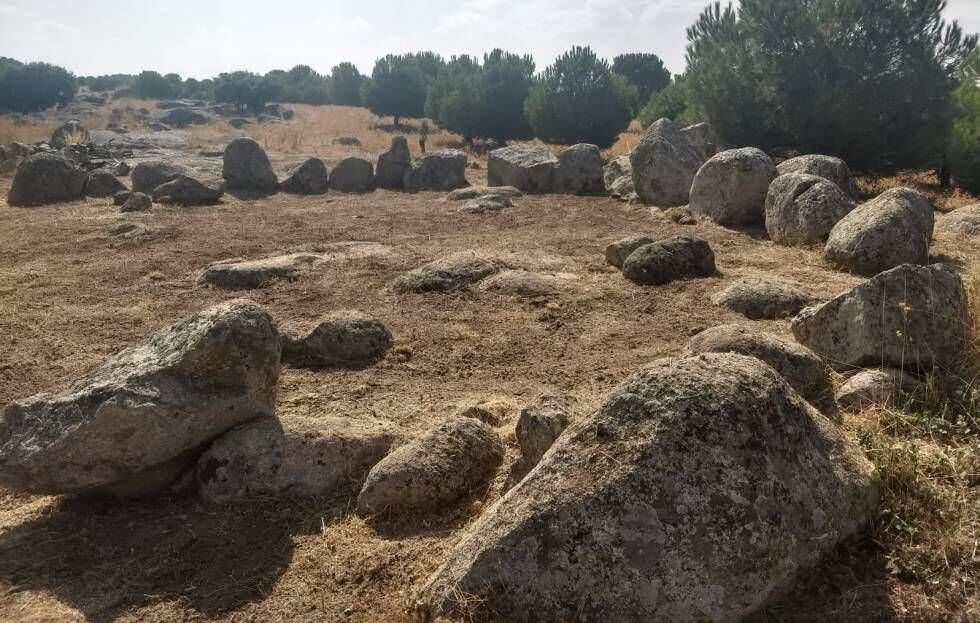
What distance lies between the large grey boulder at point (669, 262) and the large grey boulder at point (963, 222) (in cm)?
372

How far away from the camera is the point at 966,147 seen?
1416cm

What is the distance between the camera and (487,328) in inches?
282

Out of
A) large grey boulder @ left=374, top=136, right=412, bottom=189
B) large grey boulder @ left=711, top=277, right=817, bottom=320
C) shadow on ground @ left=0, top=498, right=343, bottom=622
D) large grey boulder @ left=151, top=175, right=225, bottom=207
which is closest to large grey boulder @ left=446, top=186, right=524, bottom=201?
large grey boulder @ left=374, top=136, right=412, bottom=189

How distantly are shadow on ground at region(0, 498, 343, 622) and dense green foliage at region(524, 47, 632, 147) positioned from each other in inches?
889

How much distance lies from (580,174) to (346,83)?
4572cm

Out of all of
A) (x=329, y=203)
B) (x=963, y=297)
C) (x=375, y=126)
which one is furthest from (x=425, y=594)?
(x=375, y=126)

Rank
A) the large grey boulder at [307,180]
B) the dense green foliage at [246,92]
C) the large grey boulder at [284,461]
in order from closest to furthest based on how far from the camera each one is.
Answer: the large grey boulder at [284,461], the large grey boulder at [307,180], the dense green foliage at [246,92]

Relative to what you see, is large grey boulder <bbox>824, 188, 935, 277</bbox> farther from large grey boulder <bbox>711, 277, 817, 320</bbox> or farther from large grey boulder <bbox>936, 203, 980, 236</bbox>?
large grey boulder <bbox>936, 203, 980, 236</bbox>

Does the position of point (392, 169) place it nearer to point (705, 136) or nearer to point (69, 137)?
point (705, 136)

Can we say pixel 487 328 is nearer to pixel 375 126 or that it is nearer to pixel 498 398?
pixel 498 398

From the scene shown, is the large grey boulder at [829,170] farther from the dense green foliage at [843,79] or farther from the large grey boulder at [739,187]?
the dense green foliage at [843,79]

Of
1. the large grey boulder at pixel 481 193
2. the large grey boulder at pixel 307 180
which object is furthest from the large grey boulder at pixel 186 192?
the large grey boulder at pixel 481 193

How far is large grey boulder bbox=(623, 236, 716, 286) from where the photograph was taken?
827 centimetres

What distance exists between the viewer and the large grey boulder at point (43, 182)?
15.1 metres
